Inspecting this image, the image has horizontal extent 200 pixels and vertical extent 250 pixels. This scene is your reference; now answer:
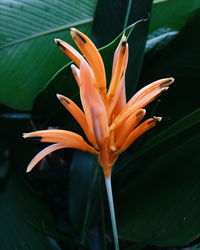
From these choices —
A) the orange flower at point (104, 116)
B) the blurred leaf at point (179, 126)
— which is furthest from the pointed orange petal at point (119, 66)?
the blurred leaf at point (179, 126)

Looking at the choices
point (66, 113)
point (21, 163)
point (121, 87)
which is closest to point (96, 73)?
point (121, 87)

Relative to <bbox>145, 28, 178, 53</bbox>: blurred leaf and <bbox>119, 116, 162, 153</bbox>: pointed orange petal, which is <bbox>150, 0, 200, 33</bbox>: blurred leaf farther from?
<bbox>119, 116, 162, 153</bbox>: pointed orange petal

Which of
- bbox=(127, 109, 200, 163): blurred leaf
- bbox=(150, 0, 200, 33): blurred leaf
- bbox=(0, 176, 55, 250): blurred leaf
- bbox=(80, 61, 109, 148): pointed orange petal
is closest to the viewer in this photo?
bbox=(80, 61, 109, 148): pointed orange petal

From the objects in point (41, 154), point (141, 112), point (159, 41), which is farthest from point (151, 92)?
point (159, 41)

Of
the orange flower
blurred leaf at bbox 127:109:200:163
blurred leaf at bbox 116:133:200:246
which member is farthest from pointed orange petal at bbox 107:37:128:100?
blurred leaf at bbox 116:133:200:246

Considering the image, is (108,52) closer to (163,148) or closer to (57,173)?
(163,148)

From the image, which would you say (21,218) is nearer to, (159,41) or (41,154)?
(41,154)
